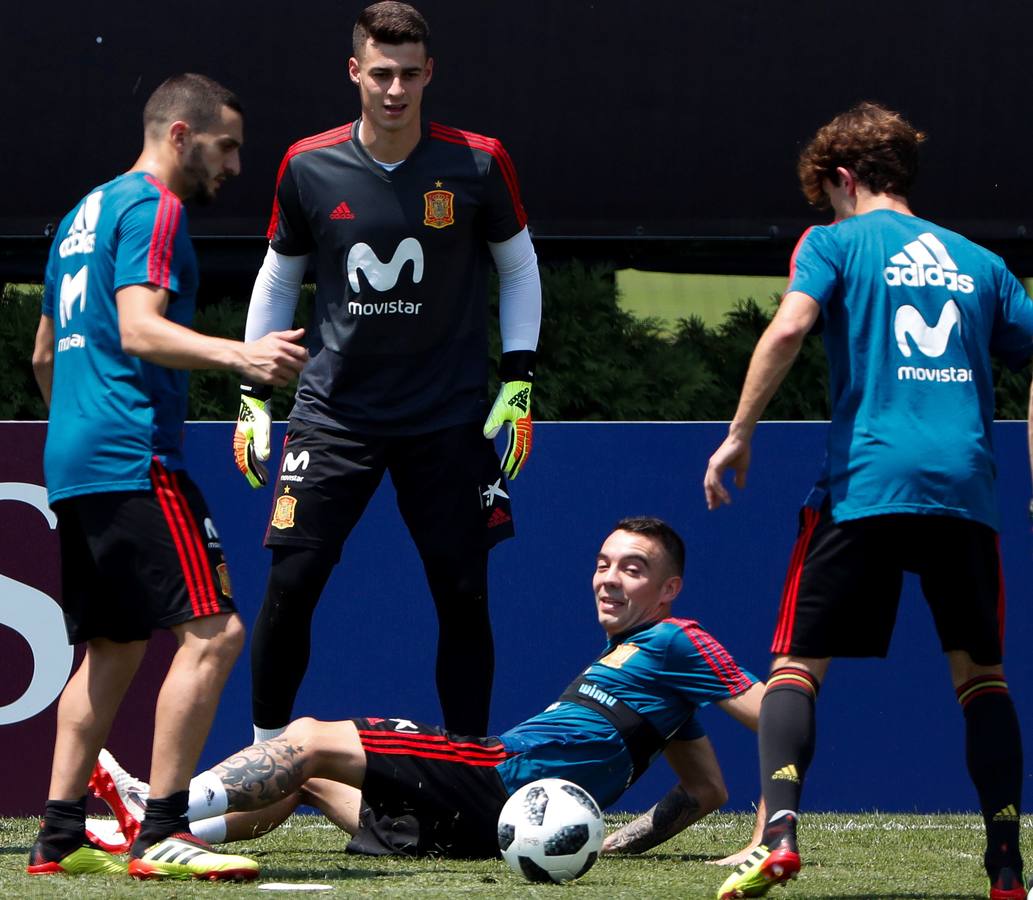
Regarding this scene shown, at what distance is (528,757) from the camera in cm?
450

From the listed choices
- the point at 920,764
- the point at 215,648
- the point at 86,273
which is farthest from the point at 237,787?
the point at 920,764

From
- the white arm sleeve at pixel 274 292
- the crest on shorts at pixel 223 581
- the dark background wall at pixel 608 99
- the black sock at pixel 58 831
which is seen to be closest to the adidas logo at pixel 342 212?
the white arm sleeve at pixel 274 292

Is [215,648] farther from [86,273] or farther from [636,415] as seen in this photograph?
[636,415]

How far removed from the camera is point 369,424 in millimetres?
4848

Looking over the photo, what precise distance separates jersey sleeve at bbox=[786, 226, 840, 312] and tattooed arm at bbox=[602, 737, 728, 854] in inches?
55.9

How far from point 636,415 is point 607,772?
3.31m

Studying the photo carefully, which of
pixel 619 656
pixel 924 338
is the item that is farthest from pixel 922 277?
pixel 619 656

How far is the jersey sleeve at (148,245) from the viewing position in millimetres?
3998

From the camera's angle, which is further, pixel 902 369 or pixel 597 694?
pixel 597 694

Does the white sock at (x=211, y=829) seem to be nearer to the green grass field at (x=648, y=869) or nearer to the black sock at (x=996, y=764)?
the green grass field at (x=648, y=869)

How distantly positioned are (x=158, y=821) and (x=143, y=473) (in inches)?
30.7

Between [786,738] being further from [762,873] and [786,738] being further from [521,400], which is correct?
[521,400]

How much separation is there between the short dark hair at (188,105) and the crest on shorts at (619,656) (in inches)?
66.9

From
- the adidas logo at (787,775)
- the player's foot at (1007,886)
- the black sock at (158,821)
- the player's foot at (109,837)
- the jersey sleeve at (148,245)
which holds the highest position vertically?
the jersey sleeve at (148,245)
